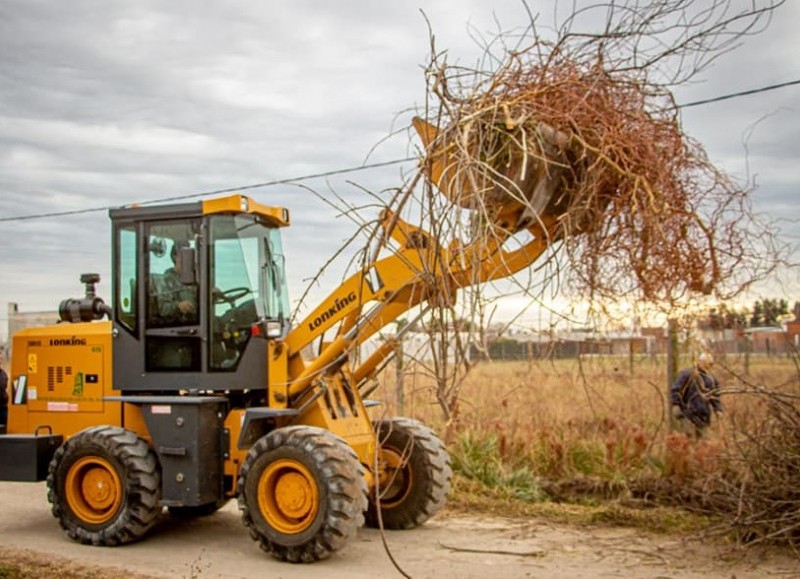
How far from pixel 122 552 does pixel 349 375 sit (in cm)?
251

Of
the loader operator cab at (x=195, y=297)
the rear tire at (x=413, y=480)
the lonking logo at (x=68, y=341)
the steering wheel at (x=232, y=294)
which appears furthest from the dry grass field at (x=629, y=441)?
the lonking logo at (x=68, y=341)

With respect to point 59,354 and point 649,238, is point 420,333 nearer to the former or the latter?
point 649,238

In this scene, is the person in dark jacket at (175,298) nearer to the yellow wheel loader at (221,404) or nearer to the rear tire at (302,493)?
the yellow wheel loader at (221,404)

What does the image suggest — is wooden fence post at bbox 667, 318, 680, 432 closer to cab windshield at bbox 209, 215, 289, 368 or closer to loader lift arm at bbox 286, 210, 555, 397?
loader lift arm at bbox 286, 210, 555, 397

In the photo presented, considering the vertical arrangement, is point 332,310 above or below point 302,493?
above

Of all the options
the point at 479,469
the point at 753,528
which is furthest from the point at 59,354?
the point at 753,528

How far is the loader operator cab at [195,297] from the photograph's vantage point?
8.66 metres

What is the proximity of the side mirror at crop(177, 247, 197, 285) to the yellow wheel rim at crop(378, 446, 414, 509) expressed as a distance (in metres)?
2.39

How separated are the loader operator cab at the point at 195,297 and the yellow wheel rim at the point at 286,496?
101 centimetres

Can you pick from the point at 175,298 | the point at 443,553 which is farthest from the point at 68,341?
the point at 443,553

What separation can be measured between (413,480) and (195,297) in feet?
8.68

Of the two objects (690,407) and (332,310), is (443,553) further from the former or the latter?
(690,407)

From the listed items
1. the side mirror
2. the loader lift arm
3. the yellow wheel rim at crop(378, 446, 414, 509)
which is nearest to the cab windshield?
the side mirror

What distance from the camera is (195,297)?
8719 millimetres
